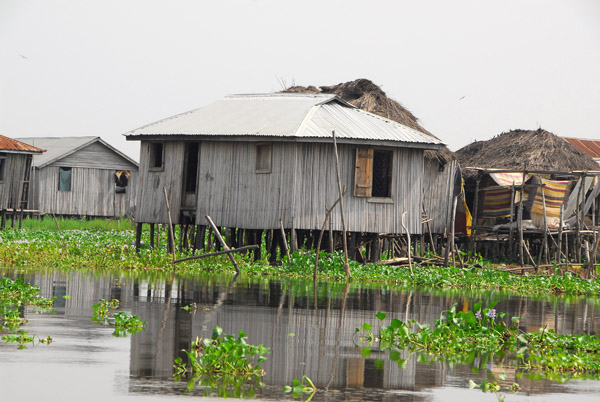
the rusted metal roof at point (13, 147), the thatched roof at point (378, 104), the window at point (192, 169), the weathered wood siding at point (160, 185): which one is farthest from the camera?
the rusted metal roof at point (13, 147)

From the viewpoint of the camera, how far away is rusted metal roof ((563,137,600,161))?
44688 mm

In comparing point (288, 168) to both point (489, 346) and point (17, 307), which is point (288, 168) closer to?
point (17, 307)

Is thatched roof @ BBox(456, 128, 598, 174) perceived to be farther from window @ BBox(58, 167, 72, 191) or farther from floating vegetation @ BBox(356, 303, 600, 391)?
window @ BBox(58, 167, 72, 191)

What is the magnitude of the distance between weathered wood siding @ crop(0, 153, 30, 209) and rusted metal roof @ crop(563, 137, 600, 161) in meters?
24.3

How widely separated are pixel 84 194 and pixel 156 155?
22299mm

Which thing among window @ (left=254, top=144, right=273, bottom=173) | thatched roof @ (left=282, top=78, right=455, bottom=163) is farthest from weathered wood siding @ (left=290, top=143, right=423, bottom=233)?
thatched roof @ (left=282, top=78, right=455, bottom=163)

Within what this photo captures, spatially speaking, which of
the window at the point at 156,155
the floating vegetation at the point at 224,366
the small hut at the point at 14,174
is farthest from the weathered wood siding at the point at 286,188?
the small hut at the point at 14,174

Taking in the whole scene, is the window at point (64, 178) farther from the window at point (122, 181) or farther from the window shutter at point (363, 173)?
the window shutter at point (363, 173)

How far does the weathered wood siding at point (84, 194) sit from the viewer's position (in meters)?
48.6

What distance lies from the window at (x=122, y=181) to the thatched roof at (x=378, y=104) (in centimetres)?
2134

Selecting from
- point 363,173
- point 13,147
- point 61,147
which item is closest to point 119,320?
point 363,173

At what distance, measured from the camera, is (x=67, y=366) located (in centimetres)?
956

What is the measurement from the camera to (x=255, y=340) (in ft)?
39.2

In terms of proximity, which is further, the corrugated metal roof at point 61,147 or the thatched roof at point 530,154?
the corrugated metal roof at point 61,147
